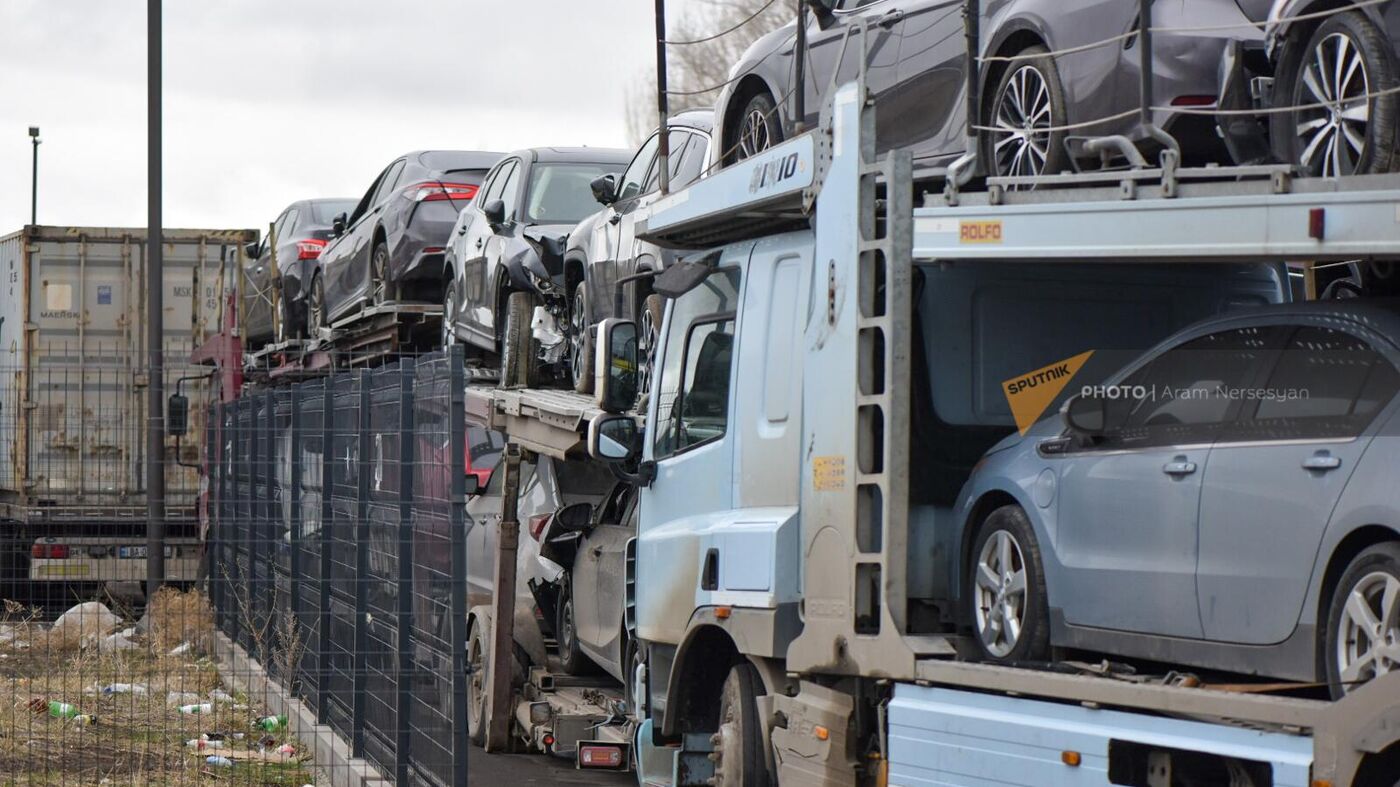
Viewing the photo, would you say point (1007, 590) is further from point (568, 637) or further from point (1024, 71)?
point (568, 637)

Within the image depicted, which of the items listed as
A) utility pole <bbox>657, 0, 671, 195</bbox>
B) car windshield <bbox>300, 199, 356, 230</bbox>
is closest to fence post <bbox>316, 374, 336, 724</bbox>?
utility pole <bbox>657, 0, 671, 195</bbox>

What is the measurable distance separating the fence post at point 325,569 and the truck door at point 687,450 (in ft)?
6.54

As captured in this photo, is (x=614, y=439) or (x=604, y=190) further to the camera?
(x=604, y=190)

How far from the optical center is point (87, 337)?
20656 mm

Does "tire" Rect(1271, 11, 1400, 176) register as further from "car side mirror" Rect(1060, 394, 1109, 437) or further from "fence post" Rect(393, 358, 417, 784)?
"fence post" Rect(393, 358, 417, 784)

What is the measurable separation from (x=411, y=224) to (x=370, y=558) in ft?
29.3

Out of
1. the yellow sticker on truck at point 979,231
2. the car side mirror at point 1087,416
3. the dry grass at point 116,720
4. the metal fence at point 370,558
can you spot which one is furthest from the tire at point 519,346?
the car side mirror at point 1087,416

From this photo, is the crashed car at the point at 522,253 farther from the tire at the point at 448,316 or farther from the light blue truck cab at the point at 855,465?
the light blue truck cab at the point at 855,465

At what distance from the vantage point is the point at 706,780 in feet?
27.0

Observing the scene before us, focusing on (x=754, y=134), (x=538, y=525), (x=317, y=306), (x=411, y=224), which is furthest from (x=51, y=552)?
(x=317, y=306)

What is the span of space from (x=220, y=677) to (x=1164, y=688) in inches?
281

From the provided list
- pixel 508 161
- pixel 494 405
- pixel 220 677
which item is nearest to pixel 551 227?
pixel 508 161

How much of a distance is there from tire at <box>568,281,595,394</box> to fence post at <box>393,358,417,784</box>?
243cm

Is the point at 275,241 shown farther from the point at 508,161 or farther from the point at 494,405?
the point at 494,405
